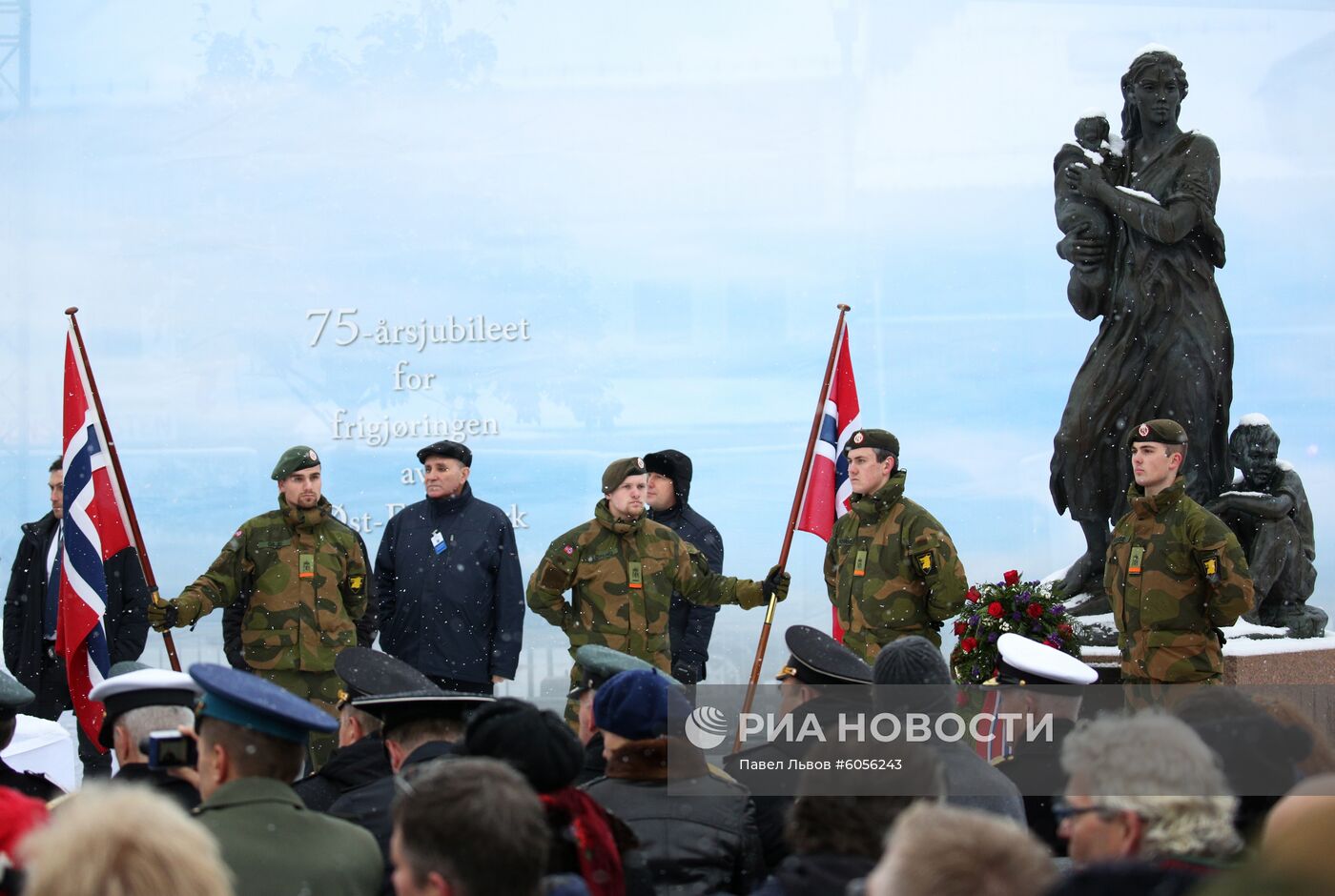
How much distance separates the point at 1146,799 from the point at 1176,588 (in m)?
3.55

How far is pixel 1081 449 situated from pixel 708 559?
196 cm

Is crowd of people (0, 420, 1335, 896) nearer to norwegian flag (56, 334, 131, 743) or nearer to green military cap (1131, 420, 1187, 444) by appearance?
green military cap (1131, 420, 1187, 444)

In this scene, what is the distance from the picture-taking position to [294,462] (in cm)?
641

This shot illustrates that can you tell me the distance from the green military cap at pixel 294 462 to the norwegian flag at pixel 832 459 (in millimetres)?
2275

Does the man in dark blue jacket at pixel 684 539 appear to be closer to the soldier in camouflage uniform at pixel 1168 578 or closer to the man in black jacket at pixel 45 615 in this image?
the soldier in camouflage uniform at pixel 1168 578

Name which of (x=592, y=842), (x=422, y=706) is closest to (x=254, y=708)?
(x=592, y=842)

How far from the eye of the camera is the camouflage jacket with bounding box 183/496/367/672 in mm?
6328

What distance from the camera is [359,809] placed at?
318cm

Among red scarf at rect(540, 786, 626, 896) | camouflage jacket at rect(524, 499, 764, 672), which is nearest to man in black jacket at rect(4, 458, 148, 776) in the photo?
camouflage jacket at rect(524, 499, 764, 672)

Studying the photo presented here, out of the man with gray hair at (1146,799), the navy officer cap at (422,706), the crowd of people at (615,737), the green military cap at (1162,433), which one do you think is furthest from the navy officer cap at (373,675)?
the green military cap at (1162,433)

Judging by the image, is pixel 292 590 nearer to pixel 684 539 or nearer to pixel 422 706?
pixel 684 539

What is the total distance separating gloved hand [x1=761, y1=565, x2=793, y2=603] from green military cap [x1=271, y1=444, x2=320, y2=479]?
6.53 feet

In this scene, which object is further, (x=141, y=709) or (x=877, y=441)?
(x=877, y=441)

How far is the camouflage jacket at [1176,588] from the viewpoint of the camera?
221 inches
